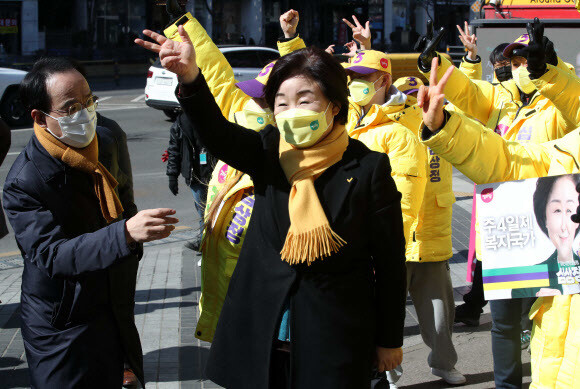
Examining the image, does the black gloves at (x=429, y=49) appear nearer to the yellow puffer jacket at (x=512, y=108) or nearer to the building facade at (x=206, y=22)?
the yellow puffer jacket at (x=512, y=108)

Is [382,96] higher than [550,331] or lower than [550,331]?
higher

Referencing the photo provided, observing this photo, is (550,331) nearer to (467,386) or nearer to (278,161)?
(278,161)

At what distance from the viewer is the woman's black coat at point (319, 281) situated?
2730 mm

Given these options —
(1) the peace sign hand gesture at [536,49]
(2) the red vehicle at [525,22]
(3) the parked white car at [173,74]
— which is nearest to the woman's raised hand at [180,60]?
(1) the peace sign hand gesture at [536,49]

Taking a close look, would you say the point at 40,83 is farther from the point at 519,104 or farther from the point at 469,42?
the point at 469,42

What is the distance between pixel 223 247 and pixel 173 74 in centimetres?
1416

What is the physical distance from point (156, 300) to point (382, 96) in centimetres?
284

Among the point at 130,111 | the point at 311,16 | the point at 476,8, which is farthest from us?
the point at 311,16

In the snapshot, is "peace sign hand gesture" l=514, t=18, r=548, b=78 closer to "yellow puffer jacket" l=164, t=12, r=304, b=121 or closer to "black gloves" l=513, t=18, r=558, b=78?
"black gloves" l=513, t=18, r=558, b=78

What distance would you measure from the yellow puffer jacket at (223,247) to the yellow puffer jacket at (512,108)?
1.24 m

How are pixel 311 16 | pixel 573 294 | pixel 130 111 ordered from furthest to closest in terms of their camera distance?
pixel 311 16 < pixel 130 111 < pixel 573 294

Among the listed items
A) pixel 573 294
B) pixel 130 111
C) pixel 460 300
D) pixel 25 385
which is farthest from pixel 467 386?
pixel 130 111

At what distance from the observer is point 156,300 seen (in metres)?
6.47

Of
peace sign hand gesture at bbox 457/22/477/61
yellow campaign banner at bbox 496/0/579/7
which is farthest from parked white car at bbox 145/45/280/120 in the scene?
peace sign hand gesture at bbox 457/22/477/61
